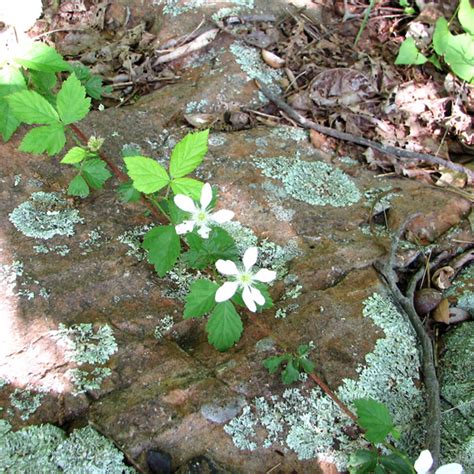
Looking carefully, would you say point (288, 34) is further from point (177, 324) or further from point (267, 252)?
point (177, 324)

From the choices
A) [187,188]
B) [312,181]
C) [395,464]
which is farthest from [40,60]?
[395,464]

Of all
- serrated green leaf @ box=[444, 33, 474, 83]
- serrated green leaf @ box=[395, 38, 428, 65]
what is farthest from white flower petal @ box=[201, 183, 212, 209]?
serrated green leaf @ box=[444, 33, 474, 83]

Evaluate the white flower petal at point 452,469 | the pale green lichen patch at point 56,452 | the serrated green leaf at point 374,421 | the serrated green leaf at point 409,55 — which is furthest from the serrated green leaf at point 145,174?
the serrated green leaf at point 409,55

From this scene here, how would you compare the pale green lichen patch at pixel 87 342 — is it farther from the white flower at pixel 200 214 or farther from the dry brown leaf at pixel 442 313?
the dry brown leaf at pixel 442 313

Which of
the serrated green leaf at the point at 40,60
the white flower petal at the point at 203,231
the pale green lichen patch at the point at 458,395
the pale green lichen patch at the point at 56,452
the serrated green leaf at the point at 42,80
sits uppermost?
the serrated green leaf at the point at 40,60

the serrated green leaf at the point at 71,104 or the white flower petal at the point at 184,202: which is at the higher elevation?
the serrated green leaf at the point at 71,104
